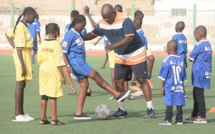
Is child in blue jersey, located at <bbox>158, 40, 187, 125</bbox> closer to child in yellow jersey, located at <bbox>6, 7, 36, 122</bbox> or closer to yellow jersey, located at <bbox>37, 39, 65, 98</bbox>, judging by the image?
yellow jersey, located at <bbox>37, 39, 65, 98</bbox>

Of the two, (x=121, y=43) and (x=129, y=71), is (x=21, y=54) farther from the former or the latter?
(x=129, y=71)

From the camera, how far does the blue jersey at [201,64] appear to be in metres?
8.18

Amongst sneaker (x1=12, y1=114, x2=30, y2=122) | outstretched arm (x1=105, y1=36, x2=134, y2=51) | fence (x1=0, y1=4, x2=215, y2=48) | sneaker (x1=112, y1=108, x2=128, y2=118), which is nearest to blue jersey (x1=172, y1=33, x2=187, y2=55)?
sneaker (x1=112, y1=108, x2=128, y2=118)

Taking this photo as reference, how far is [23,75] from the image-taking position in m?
8.09

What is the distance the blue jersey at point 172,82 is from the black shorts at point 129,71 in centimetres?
77

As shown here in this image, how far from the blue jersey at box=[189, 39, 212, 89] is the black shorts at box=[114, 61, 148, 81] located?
878mm

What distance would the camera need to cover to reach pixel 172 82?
7.80 metres

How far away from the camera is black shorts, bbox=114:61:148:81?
855 cm

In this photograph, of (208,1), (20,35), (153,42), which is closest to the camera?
(20,35)

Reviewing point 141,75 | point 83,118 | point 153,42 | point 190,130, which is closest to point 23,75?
point 83,118

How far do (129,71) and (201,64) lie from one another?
1.36 metres

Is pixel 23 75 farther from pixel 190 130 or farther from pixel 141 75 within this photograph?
pixel 190 130

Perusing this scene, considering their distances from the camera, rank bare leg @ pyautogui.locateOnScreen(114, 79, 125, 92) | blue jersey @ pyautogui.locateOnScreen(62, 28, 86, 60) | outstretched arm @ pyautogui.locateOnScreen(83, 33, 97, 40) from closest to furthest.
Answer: blue jersey @ pyautogui.locateOnScreen(62, 28, 86, 60) < bare leg @ pyautogui.locateOnScreen(114, 79, 125, 92) < outstretched arm @ pyautogui.locateOnScreen(83, 33, 97, 40)

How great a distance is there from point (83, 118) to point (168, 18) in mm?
23917
